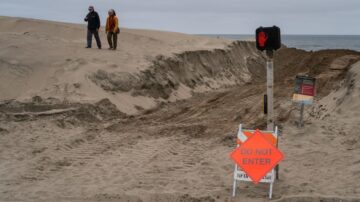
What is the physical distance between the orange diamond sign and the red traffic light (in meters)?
1.18

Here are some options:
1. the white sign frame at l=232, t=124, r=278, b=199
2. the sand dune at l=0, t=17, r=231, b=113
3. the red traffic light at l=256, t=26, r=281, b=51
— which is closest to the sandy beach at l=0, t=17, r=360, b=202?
the sand dune at l=0, t=17, r=231, b=113

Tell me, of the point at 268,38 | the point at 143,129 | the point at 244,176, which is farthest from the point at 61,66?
the point at 268,38

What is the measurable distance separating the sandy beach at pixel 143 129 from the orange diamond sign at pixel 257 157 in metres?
0.36

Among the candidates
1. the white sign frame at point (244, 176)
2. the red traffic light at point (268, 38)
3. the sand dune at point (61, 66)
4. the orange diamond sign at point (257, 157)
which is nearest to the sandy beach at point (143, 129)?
the sand dune at point (61, 66)

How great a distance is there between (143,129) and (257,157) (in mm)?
4954

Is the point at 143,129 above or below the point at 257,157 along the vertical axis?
below

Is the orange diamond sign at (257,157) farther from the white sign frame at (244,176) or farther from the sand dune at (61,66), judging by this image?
the sand dune at (61,66)

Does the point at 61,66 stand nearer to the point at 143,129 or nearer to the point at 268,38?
the point at 143,129

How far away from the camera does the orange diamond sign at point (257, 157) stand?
25.0ft

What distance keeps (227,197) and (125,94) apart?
7.66 meters

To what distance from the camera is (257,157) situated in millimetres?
7672

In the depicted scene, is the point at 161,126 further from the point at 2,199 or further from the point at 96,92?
the point at 2,199

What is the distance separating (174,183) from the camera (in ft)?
27.4

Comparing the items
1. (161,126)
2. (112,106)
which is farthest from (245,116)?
(112,106)
